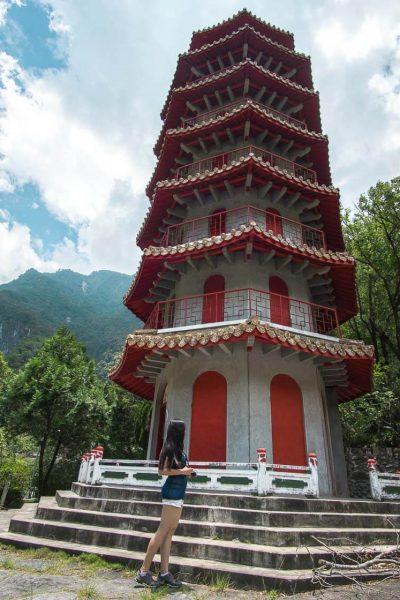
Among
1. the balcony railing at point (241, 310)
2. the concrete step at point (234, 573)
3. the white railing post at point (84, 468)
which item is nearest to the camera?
the concrete step at point (234, 573)

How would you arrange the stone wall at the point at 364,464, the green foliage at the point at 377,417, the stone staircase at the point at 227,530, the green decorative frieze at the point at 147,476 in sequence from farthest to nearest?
1. the green foliage at the point at 377,417
2. the stone wall at the point at 364,464
3. the green decorative frieze at the point at 147,476
4. the stone staircase at the point at 227,530

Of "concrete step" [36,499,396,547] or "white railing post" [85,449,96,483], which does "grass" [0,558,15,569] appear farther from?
"white railing post" [85,449,96,483]

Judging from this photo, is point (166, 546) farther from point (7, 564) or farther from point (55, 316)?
point (55, 316)

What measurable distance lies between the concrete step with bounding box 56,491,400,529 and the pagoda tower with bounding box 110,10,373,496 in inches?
112

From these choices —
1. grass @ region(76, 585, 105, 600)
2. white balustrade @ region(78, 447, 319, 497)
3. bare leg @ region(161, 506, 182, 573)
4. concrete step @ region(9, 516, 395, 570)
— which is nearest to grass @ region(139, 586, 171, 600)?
bare leg @ region(161, 506, 182, 573)

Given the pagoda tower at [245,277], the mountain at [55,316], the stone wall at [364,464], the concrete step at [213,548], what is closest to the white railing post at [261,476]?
the concrete step at [213,548]

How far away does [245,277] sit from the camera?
12.1 metres

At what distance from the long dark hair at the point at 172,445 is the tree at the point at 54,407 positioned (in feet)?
51.4

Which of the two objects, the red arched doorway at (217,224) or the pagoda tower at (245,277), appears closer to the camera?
the pagoda tower at (245,277)

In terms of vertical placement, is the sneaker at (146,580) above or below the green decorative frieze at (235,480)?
below

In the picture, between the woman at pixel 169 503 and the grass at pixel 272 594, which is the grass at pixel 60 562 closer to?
the woman at pixel 169 503

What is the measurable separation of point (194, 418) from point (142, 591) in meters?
6.38

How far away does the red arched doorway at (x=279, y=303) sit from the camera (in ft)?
38.9

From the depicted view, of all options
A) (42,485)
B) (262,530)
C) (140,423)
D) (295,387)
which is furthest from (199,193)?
(42,485)
